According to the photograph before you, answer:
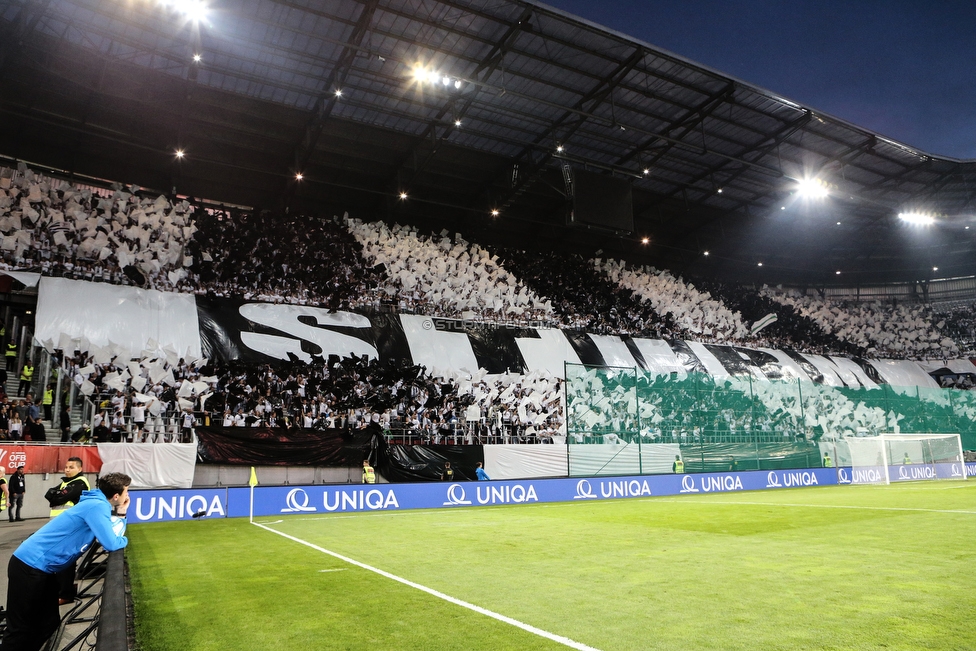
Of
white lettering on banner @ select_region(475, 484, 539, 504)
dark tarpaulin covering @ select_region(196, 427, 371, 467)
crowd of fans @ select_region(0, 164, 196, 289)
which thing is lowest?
white lettering on banner @ select_region(475, 484, 539, 504)

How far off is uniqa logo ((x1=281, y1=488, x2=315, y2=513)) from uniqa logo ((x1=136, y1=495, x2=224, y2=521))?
1.64 metres

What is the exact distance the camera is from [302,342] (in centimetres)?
2447

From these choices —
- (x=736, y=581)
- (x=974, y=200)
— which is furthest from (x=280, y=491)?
(x=974, y=200)

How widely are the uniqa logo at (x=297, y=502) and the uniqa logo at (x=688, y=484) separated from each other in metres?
12.5

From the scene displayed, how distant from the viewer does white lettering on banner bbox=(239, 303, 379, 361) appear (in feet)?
78.2

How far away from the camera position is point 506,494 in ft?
63.5

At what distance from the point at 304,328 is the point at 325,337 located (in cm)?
89

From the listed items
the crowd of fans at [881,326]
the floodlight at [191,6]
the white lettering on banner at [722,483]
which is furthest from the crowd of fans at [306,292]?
the crowd of fans at [881,326]

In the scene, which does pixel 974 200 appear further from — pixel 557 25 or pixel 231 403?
pixel 231 403

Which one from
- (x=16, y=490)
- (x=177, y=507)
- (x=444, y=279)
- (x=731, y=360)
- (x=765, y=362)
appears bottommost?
(x=177, y=507)

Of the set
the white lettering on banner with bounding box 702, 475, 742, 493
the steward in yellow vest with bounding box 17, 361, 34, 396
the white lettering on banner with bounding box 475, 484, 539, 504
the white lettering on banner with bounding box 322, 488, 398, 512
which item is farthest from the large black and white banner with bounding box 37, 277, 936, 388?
the white lettering on banner with bounding box 322, 488, 398, 512

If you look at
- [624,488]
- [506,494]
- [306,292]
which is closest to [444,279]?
[306,292]

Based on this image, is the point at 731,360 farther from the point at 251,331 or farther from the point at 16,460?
the point at 16,460

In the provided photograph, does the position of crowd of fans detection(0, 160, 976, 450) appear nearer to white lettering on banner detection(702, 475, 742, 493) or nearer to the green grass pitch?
white lettering on banner detection(702, 475, 742, 493)
